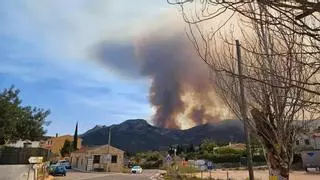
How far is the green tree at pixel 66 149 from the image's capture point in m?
103

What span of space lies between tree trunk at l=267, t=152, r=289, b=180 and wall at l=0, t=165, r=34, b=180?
22.1 metres

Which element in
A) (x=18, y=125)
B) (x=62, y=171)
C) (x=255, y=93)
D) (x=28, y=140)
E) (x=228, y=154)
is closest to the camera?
(x=255, y=93)

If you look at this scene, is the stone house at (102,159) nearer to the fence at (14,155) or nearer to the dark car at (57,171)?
the dark car at (57,171)

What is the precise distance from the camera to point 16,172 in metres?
29.9

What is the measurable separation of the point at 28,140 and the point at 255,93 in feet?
114

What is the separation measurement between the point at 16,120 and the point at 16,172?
8120 mm

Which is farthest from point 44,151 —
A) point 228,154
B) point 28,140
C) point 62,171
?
point 228,154

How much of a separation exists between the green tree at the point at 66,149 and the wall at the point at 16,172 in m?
71.4

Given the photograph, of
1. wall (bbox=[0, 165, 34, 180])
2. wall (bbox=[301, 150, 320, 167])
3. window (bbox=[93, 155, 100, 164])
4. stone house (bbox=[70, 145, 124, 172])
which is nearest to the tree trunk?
wall (bbox=[0, 165, 34, 180])

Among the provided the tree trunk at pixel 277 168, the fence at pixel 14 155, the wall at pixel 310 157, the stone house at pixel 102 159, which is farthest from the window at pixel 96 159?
the tree trunk at pixel 277 168

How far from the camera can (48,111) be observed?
4275 cm

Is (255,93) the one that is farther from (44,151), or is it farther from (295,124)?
(44,151)

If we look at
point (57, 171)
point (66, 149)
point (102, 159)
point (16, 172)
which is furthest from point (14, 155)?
point (66, 149)

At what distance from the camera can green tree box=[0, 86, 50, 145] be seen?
35781mm
